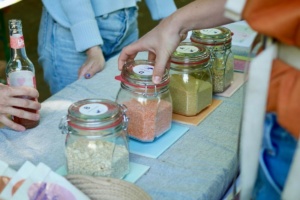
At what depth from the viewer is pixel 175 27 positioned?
1066 millimetres

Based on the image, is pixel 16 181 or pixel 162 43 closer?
pixel 16 181

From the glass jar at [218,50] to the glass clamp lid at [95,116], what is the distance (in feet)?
1.34

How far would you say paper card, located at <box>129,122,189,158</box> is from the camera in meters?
1.08

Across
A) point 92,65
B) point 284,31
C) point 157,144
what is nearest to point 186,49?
point 157,144

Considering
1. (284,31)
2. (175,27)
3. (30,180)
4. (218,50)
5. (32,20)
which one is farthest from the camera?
(32,20)

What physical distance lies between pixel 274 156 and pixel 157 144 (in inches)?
16.5

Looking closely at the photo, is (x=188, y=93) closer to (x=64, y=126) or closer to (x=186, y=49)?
(x=186, y=49)

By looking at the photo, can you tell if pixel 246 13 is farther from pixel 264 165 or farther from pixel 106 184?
pixel 106 184

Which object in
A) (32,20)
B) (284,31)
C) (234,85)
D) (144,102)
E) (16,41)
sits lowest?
(32,20)

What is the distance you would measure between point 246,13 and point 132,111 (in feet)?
1.47

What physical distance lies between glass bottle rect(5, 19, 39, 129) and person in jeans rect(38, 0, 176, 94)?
0.36 meters

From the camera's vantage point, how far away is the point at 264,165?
74 cm

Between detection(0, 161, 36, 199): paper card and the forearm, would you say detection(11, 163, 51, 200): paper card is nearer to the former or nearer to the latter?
detection(0, 161, 36, 199): paper card

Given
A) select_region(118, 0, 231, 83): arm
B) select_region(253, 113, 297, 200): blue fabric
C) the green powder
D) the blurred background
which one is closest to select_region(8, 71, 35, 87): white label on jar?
select_region(118, 0, 231, 83): arm
